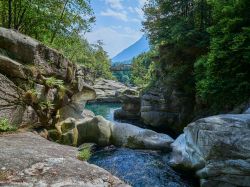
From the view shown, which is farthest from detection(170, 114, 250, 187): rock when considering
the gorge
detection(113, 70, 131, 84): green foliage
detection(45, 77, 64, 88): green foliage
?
detection(113, 70, 131, 84): green foliage

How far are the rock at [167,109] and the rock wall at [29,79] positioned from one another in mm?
13108

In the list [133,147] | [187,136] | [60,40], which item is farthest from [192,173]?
[60,40]

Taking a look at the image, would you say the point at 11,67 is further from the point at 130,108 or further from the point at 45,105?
the point at 130,108

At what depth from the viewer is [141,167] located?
575 inches

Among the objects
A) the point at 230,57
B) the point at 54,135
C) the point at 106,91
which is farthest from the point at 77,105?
the point at 106,91

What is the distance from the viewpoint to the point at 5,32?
13438 millimetres

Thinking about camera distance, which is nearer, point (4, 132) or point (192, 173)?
point (4, 132)

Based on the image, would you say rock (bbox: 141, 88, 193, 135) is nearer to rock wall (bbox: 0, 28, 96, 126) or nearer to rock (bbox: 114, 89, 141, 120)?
rock (bbox: 114, 89, 141, 120)

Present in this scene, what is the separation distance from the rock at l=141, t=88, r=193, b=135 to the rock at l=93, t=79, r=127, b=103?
1036 inches

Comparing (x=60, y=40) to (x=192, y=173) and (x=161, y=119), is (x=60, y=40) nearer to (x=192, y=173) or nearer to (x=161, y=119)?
(x=161, y=119)

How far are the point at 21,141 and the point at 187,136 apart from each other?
757 cm

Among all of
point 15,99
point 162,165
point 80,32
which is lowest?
point 162,165

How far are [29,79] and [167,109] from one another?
56.5 ft

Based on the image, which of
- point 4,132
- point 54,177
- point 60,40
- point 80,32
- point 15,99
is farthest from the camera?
point 80,32
